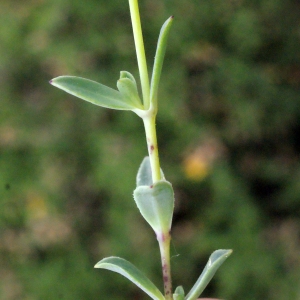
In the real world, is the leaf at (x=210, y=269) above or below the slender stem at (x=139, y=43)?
below

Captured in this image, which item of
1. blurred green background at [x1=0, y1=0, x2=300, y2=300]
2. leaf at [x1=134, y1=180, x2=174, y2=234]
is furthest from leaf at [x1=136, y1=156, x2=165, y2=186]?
blurred green background at [x1=0, y1=0, x2=300, y2=300]

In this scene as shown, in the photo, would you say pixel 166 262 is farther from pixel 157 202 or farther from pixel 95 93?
pixel 95 93

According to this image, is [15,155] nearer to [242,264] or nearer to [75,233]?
[75,233]

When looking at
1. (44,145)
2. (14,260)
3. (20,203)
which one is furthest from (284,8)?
(14,260)

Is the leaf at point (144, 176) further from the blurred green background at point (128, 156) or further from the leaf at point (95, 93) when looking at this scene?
the blurred green background at point (128, 156)

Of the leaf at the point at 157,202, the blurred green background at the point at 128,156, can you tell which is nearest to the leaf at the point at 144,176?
the leaf at the point at 157,202

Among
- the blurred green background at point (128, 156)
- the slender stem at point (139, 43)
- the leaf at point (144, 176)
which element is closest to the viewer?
the slender stem at point (139, 43)

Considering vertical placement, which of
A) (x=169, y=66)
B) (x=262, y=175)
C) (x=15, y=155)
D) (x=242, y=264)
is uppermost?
(x=169, y=66)
